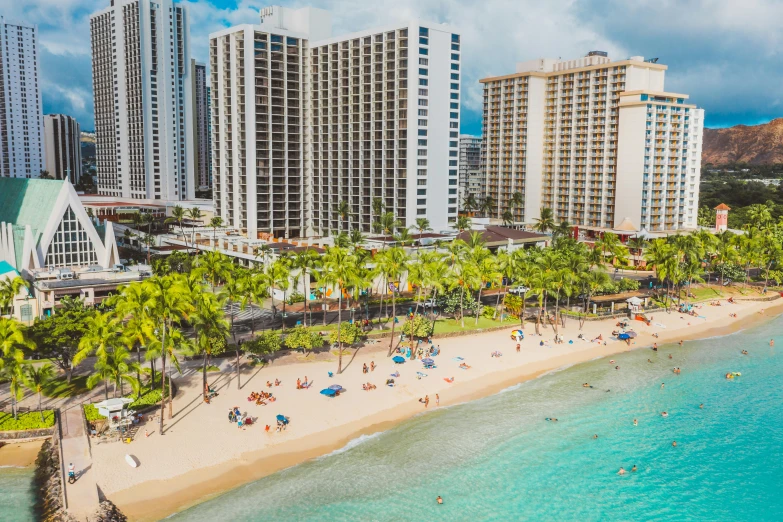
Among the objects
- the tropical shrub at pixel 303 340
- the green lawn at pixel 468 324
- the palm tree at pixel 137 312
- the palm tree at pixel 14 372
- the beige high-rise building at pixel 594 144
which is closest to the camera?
the palm tree at pixel 14 372

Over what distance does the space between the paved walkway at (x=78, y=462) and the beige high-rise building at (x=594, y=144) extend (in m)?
134

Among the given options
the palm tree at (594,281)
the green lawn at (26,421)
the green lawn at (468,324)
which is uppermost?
the palm tree at (594,281)

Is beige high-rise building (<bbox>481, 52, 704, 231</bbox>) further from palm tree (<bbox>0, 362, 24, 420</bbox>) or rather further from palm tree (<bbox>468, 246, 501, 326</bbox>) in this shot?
palm tree (<bbox>0, 362, 24, 420</bbox>)

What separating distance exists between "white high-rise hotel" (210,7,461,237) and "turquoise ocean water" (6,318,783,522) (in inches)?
2772

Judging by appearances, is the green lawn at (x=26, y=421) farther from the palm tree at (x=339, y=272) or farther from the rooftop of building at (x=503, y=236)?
the rooftop of building at (x=503, y=236)

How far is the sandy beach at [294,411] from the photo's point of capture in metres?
46.2

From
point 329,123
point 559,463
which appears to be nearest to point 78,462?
point 559,463

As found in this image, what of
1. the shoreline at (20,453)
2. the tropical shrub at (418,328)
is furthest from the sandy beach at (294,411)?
the shoreline at (20,453)

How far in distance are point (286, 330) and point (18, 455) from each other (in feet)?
116

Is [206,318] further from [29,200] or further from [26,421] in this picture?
[29,200]

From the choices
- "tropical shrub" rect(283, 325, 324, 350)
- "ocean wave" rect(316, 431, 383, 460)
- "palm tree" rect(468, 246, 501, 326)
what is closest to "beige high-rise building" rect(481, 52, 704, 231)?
"palm tree" rect(468, 246, 501, 326)

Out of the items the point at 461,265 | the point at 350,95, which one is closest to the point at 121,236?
the point at 350,95

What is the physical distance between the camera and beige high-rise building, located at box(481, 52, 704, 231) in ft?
512

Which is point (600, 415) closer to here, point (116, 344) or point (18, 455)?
point (116, 344)
